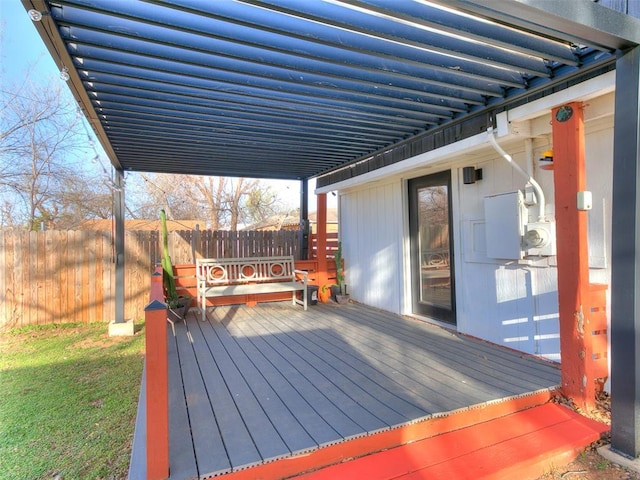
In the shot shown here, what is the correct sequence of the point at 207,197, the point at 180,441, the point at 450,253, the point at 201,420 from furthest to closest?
the point at 207,197 → the point at 450,253 → the point at 201,420 → the point at 180,441

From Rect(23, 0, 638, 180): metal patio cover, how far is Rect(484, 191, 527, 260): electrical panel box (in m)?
0.88

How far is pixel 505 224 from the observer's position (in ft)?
10.8

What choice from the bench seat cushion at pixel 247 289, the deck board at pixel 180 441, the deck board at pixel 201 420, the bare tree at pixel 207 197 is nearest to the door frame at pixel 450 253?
the bench seat cushion at pixel 247 289

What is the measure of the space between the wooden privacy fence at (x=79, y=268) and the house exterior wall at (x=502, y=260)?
127 inches

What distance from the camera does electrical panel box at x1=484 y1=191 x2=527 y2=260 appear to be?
304 centimetres

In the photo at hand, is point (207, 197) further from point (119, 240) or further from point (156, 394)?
point (156, 394)

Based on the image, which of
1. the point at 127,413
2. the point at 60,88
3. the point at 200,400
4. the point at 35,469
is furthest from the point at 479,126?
the point at 60,88

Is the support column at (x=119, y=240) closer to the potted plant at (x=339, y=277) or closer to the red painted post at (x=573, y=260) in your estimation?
the potted plant at (x=339, y=277)

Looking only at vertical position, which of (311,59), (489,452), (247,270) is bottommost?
(489,452)

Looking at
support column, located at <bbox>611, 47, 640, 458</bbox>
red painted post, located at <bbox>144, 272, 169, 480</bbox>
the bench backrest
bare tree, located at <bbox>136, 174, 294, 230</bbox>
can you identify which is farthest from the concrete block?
bare tree, located at <bbox>136, 174, 294, 230</bbox>

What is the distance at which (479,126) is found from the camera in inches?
124

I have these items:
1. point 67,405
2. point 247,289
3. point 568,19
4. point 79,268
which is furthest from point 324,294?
point 568,19

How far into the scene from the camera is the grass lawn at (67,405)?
7.42 ft

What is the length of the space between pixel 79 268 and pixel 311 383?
→ 17.4 ft
